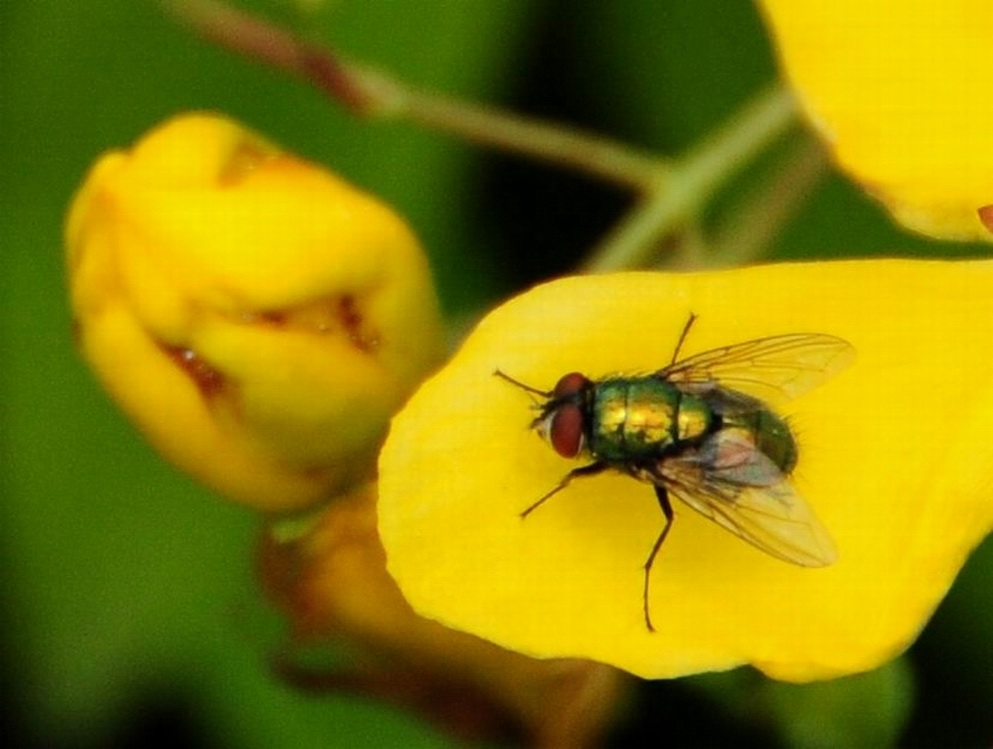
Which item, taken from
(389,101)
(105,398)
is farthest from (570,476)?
(105,398)

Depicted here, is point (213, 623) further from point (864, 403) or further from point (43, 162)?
point (864, 403)

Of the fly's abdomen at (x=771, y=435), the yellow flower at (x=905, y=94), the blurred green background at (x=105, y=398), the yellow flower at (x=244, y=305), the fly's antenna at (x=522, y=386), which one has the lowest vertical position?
the blurred green background at (x=105, y=398)

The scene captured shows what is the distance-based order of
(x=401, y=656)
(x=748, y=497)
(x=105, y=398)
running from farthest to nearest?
(x=105, y=398) → (x=401, y=656) → (x=748, y=497)

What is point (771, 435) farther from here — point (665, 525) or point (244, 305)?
point (244, 305)

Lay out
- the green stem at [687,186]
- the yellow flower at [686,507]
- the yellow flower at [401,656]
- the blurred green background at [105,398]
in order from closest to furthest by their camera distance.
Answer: the yellow flower at [686,507]
the yellow flower at [401,656]
the green stem at [687,186]
the blurred green background at [105,398]

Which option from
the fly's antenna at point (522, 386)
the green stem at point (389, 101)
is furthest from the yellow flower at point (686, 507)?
the green stem at point (389, 101)

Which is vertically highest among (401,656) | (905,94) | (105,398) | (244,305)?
(905,94)

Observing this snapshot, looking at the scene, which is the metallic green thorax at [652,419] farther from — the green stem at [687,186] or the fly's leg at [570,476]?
the green stem at [687,186]

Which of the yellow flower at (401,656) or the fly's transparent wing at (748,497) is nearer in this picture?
the fly's transparent wing at (748,497)

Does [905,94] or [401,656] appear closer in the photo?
[905,94]
